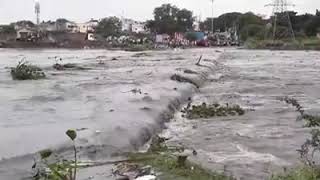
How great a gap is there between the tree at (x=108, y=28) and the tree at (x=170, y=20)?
38.1 ft

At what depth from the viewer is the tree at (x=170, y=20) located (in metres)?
171

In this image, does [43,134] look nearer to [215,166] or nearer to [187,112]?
[215,166]

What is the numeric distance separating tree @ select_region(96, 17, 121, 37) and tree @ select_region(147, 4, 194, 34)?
1161cm

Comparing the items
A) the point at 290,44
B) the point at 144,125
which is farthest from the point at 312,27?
the point at 144,125

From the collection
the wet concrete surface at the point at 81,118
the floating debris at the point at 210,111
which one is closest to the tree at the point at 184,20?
the wet concrete surface at the point at 81,118

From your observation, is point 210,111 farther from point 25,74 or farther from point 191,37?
point 191,37

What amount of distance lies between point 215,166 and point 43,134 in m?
4.07

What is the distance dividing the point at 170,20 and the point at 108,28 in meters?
19.6

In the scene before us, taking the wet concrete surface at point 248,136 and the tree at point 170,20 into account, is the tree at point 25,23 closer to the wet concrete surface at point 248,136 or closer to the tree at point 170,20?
the tree at point 170,20

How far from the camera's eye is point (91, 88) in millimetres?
24094

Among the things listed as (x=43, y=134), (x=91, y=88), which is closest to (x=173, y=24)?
(x=91, y=88)

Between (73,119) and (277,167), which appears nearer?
(277,167)

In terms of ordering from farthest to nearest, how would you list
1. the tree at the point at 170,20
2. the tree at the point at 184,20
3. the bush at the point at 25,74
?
the tree at the point at 184,20 → the tree at the point at 170,20 → the bush at the point at 25,74

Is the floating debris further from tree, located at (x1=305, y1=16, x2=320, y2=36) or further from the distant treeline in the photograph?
tree, located at (x1=305, y1=16, x2=320, y2=36)
